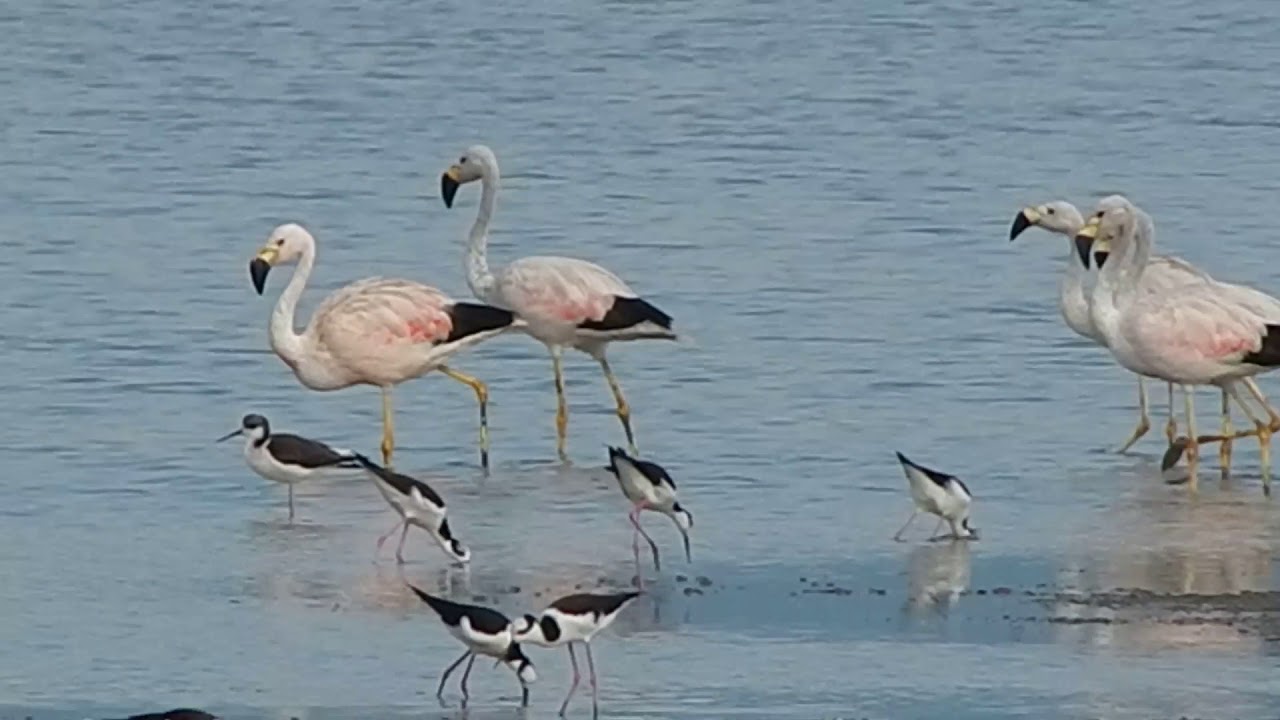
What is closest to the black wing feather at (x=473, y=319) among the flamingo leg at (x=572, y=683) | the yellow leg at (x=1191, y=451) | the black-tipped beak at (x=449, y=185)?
the black-tipped beak at (x=449, y=185)

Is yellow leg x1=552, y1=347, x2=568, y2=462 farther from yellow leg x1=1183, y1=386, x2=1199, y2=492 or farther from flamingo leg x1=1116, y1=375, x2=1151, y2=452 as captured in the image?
yellow leg x1=1183, y1=386, x2=1199, y2=492

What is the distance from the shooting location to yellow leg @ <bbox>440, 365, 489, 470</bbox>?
45.0 ft

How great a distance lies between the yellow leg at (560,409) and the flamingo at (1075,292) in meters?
2.04

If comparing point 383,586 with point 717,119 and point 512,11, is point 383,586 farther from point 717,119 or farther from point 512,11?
point 512,11

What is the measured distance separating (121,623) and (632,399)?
4.44m

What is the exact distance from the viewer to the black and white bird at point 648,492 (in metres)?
11.4

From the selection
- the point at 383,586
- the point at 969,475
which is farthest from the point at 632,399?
the point at 383,586

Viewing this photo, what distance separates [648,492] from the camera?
11.4 m

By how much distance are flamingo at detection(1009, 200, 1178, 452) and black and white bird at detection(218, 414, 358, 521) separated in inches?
126

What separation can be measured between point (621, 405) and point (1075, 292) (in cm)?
195

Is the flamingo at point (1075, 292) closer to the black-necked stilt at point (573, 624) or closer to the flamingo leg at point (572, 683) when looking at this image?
the flamingo leg at point (572, 683)

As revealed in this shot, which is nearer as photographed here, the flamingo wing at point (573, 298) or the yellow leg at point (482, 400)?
the yellow leg at point (482, 400)

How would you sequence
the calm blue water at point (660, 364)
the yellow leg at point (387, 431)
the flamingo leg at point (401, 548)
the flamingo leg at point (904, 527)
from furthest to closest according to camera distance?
the yellow leg at point (387, 431) → the flamingo leg at point (904, 527) → the flamingo leg at point (401, 548) → the calm blue water at point (660, 364)

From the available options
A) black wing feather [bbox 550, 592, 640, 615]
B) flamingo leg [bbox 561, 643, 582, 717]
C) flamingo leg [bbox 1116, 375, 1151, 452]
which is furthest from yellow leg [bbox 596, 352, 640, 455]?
black wing feather [bbox 550, 592, 640, 615]
